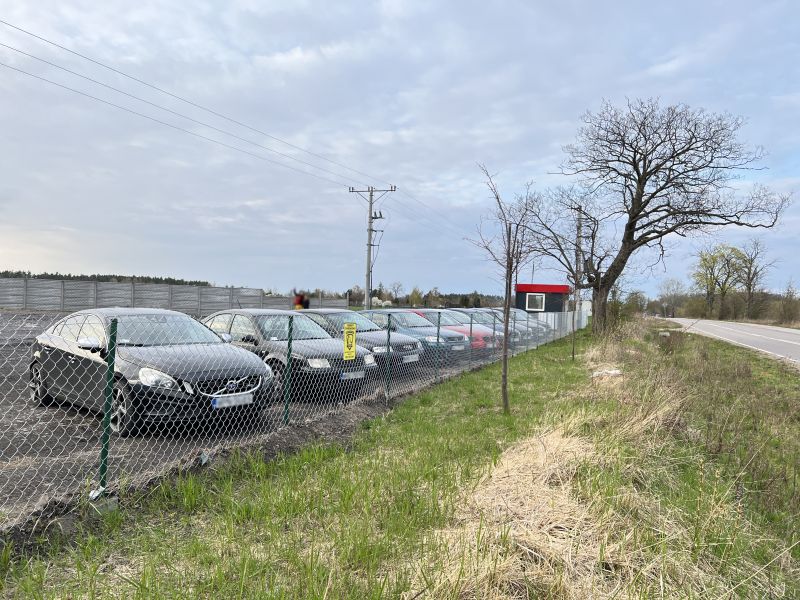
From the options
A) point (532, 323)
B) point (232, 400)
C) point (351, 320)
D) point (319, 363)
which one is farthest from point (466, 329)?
point (232, 400)

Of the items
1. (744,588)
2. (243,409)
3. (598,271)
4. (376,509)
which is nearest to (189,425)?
(243,409)

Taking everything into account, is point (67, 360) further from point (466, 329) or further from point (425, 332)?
point (466, 329)

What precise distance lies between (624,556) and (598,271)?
2440cm

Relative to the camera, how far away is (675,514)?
3656 millimetres

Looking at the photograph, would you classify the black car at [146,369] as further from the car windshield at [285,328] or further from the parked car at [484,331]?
the parked car at [484,331]

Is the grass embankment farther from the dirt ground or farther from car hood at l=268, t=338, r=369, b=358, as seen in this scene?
car hood at l=268, t=338, r=369, b=358

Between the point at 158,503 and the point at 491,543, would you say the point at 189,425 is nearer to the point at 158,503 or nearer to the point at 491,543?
the point at 158,503

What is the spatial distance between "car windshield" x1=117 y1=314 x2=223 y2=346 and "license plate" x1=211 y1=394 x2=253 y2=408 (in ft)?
3.55

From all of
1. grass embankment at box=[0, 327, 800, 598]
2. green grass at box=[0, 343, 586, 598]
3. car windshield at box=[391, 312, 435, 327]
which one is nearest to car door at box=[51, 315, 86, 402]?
green grass at box=[0, 343, 586, 598]

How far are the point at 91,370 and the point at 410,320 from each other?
842 cm

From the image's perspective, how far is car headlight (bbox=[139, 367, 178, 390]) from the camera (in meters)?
5.44

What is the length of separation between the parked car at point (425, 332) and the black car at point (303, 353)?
304 cm

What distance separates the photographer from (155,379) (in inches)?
215

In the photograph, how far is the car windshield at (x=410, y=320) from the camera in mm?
13086
